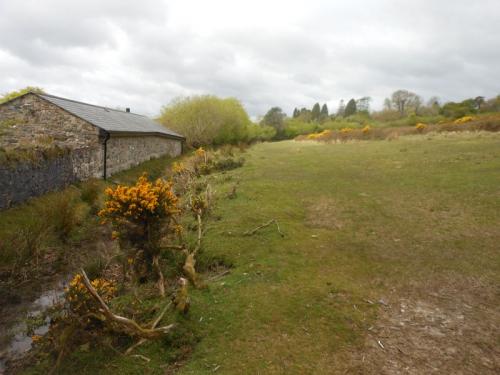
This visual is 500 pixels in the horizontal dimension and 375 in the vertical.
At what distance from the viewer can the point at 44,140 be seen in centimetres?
1278

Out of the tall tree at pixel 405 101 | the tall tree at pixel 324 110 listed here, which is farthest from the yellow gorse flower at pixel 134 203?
the tall tree at pixel 324 110

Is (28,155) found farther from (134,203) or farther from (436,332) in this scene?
Answer: (436,332)

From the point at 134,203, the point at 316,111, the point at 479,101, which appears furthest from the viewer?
the point at 316,111

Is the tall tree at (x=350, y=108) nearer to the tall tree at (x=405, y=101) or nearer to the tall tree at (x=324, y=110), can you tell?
the tall tree at (x=324, y=110)

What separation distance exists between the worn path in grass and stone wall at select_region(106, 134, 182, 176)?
7653mm

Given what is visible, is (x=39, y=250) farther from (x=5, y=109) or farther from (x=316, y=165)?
(x=316, y=165)

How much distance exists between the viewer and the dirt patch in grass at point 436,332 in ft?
11.1

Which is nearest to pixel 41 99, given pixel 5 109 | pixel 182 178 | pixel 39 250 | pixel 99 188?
pixel 5 109

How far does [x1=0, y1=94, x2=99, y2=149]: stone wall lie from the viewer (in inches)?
546

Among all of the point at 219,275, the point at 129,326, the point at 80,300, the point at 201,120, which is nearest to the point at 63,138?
the point at 219,275

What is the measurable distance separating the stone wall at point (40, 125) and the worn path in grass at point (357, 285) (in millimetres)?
7995

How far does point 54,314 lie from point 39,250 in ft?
7.19

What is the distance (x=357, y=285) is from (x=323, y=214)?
3627 millimetres

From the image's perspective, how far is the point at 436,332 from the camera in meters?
3.91
